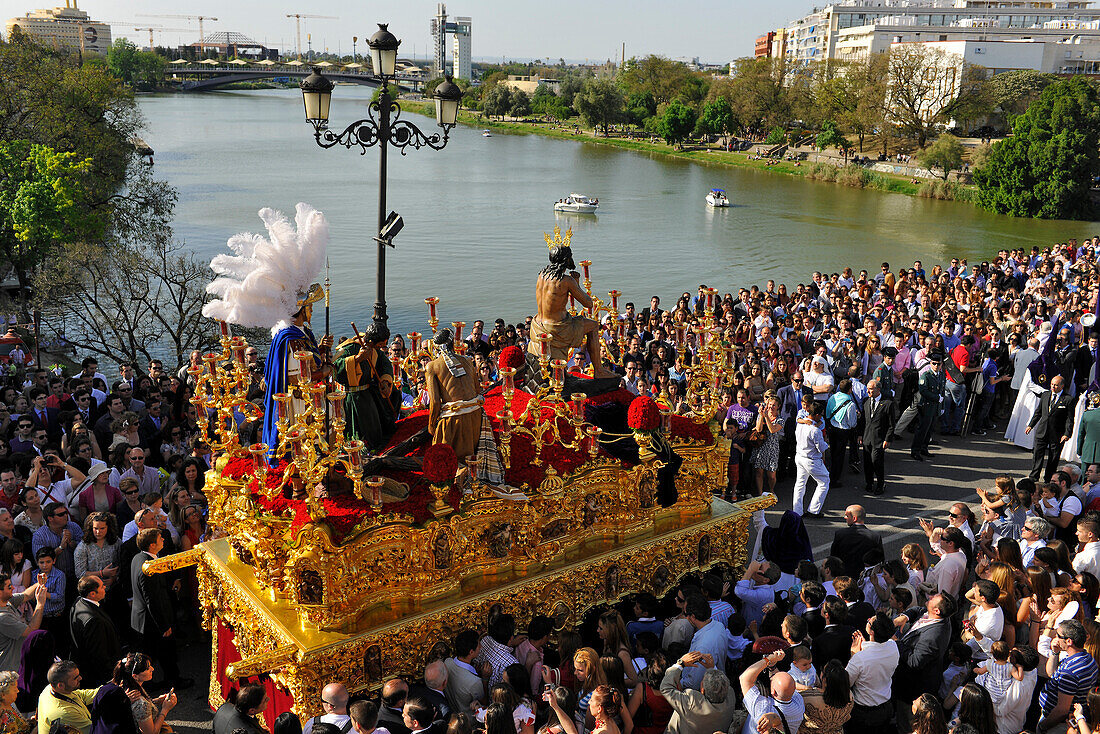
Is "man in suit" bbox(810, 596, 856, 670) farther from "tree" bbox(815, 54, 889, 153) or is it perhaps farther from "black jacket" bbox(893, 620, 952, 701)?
"tree" bbox(815, 54, 889, 153)

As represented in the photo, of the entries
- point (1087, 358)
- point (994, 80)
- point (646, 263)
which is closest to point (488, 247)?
point (646, 263)

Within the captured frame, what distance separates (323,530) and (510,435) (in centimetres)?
164

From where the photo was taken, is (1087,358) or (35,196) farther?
(35,196)

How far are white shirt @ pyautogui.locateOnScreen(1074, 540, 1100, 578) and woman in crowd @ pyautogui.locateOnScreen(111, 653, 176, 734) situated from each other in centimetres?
648

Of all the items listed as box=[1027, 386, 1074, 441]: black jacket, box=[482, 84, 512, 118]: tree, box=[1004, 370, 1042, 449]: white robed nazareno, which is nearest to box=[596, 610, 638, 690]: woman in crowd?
box=[1027, 386, 1074, 441]: black jacket

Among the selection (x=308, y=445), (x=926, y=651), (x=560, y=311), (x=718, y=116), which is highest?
(x=718, y=116)

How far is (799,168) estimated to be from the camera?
182ft

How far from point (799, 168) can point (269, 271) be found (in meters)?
54.9

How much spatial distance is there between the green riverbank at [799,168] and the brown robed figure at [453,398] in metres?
46.2

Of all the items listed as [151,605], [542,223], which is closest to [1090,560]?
[151,605]

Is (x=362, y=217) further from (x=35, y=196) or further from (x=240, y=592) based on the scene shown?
(x=240, y=592)

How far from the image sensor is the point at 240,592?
221 inches

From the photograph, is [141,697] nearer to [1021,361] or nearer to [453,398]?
[453,398]

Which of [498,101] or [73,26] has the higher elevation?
[73,26]
